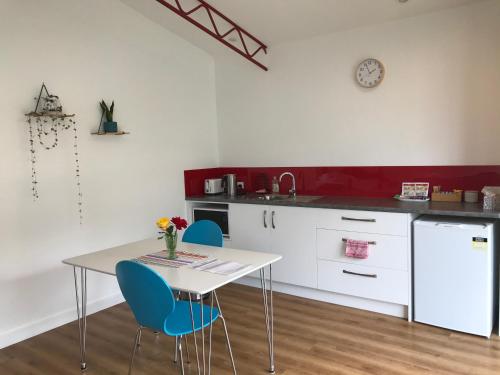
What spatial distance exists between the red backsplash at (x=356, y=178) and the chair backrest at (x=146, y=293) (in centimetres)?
248

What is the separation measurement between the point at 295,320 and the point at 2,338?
2.21 meters

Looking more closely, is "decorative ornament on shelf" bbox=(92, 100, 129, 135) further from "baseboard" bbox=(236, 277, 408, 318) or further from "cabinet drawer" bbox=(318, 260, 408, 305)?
"cabinet drawer" bbox=(318, 260, 408, 305)

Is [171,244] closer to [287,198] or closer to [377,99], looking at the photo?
[287,198]

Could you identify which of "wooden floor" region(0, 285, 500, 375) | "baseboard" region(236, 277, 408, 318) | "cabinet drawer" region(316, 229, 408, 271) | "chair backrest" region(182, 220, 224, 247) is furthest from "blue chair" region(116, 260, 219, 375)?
"baseboard" region(236, 277, 408, 318)

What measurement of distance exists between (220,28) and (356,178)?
1.94 metres

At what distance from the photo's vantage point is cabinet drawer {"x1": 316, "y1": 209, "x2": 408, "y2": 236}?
10.8ft

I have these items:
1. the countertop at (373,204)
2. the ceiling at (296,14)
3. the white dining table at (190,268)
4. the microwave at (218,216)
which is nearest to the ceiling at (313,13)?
the ceiling at (296,14)

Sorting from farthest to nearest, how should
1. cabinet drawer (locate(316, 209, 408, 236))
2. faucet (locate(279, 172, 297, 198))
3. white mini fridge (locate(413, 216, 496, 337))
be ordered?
faucet (locate(279, 172, 297, 198)) → cabinet drawer (locate(316, 209, 408, 236)) → white mini fridge (locate(413, 216, 496, 337))

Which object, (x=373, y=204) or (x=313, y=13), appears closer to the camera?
(x=373, y=204)

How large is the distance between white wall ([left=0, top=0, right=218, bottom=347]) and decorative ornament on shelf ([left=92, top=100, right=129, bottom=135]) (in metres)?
0.06

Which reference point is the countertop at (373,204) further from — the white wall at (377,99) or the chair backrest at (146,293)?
the chair backrest at (146,293)

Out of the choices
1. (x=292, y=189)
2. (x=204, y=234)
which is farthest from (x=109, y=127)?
(x=292, y=189)

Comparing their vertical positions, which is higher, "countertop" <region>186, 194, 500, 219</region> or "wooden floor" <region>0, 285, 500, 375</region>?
"countertop" <region>186, 194, 500, 219</region>

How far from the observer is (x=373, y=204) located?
3539mm
